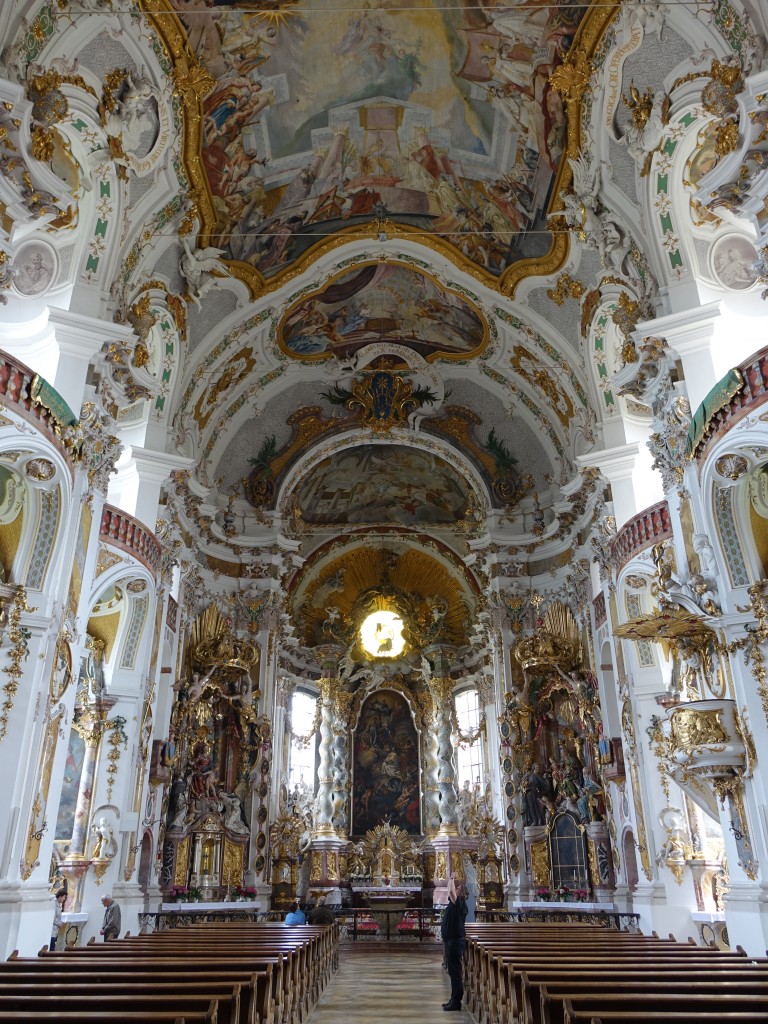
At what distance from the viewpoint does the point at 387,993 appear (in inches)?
408

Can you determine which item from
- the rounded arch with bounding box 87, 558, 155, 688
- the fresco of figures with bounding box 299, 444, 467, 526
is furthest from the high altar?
the fresco of figures with bounding box 299, 444, 467, 526

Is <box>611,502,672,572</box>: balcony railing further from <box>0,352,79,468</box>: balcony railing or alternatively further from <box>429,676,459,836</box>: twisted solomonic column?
<box>429,676,459,836</box>: twisted solomonic column

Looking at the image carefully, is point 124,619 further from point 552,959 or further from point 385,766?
point 385,766

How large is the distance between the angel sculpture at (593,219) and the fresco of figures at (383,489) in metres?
9.60

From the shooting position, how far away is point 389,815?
24.0 meters

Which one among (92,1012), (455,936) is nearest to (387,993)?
(455,936)

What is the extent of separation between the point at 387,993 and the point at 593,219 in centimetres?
1179

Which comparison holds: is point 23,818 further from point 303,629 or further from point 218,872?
point 303,629

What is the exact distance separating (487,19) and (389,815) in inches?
775

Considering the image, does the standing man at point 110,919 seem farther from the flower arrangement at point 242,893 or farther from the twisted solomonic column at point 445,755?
the twisted solomonic column at point 445,755

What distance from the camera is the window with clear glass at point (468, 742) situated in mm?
24125

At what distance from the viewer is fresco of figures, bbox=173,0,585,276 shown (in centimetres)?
1311

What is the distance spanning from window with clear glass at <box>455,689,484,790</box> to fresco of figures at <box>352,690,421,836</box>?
1.41 metres

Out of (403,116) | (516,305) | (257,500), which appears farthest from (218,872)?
(403,116)
